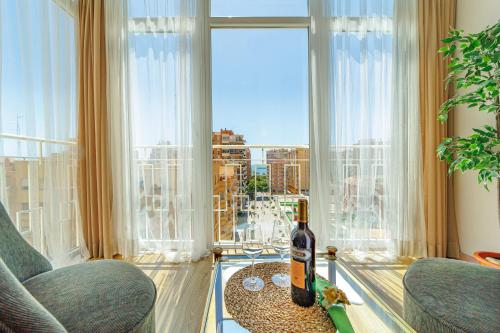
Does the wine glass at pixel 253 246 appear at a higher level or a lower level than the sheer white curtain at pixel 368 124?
lower

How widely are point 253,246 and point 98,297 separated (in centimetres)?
68

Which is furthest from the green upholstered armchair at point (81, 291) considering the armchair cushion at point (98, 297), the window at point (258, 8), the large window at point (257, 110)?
the window at point (258, 8)

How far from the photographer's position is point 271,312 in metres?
0.86

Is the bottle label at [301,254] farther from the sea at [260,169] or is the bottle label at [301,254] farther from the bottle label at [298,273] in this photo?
the sea at [260,169]

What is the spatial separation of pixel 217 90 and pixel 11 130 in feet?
5.22

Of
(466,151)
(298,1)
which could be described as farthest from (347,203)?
(298,1)

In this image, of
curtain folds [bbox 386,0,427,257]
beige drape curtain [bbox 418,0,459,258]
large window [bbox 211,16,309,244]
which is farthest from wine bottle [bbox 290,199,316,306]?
beige drape curtain [bbox 418,0,459,258]

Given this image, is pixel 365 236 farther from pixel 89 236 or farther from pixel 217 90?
pixel 89 236

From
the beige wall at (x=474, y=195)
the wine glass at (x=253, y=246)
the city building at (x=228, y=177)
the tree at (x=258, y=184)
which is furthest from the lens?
the tree at (x=258, y=184)

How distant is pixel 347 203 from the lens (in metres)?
2.17

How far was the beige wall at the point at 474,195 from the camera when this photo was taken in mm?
1850

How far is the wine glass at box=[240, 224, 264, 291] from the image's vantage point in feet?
3.41

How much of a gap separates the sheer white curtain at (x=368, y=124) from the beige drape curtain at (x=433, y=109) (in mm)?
87

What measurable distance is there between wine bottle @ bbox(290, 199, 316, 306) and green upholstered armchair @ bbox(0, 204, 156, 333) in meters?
0.58
